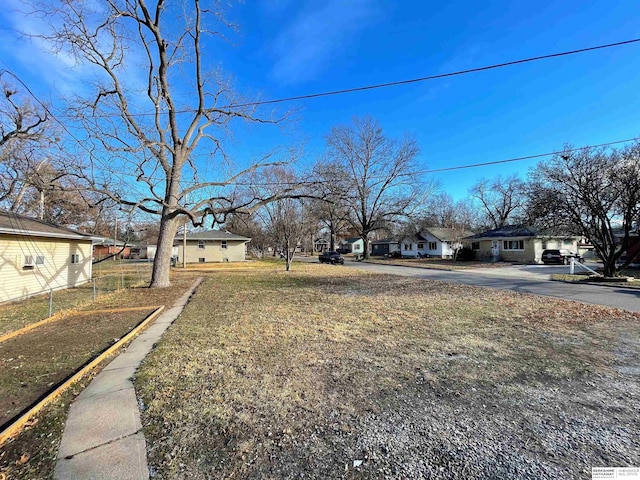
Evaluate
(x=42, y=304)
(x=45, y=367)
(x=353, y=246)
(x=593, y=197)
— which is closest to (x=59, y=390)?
(x=45, y=367)

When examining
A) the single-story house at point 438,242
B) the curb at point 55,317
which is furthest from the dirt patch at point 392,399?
the single-story house at point 438,242

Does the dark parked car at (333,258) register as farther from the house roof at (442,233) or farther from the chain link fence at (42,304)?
the chain link fence at (42,304)

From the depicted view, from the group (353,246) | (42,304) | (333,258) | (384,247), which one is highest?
(353,246)

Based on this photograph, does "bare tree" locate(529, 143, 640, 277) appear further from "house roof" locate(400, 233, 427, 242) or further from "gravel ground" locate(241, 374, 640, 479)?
"house roof" locate(400, 233, 427, 242)

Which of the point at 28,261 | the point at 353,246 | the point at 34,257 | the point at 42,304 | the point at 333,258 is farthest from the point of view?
the point at 353,246

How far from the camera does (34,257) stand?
1194cm

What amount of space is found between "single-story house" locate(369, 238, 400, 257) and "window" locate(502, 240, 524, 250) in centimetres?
2344

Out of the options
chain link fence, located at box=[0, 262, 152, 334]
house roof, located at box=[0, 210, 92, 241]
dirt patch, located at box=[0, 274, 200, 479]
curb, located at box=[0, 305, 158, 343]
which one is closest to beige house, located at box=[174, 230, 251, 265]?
chain link fence, located at box=[0, 262, 152, 334]

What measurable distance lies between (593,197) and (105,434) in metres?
19.3

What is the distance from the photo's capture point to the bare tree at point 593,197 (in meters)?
13.8

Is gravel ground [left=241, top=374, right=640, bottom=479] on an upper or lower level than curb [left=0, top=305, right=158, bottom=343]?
upper

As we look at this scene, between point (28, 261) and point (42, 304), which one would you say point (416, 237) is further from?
point (42, 304)

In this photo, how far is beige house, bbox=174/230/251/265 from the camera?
116 ft

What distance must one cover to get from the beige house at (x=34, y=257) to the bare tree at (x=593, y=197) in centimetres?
2202
